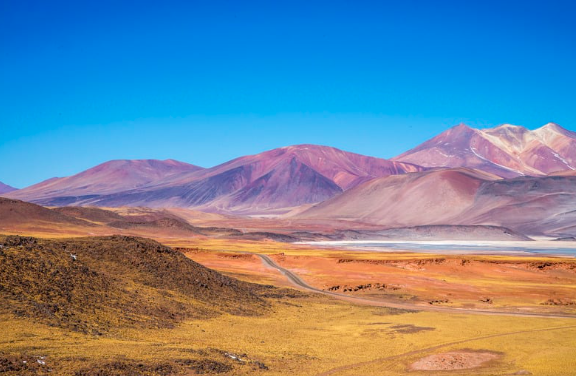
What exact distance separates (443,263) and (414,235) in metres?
90.3

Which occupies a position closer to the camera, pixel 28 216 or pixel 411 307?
pixel 411 307

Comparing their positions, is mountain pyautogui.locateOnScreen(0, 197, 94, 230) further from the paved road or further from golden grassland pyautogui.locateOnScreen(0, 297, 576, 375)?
golden grassland pyautogui.locateOnScreen(0, 297, 576, 375)

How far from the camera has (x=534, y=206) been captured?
7407 inches

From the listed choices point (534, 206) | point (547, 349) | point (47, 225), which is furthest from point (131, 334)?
point (534, 206)

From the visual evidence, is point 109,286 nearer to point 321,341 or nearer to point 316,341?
point 316,341

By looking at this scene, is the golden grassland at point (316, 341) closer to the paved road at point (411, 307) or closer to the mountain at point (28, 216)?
the paved road at point (411, 307)

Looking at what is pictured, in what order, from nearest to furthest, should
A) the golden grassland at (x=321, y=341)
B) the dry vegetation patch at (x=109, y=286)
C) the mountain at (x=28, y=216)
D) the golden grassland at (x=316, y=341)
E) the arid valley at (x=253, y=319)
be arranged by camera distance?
the golden grassland at (x=316, y=341) → the golden grassland at (x=321, y=341) → the arid valley at (x=253, y=319) → the dry vegetation patch at (x=109, y=286) → the mountain at (x=28, y=216)

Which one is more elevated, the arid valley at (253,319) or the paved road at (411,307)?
the arid valley at (253,319)

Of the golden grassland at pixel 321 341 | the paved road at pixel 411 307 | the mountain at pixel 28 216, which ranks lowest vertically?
the paved road at pixel 411 307

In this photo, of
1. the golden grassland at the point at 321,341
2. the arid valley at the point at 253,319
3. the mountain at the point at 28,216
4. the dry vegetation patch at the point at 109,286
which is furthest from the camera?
the mountain at the point at 28,216

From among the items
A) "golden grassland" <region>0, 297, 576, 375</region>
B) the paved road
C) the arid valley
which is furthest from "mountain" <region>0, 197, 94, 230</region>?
"golden grassland" <region>0, 297, 576, 375</region>

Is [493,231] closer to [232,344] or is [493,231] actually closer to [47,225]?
[47,225]

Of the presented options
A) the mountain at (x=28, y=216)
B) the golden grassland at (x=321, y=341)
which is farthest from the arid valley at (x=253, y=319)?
the mountain at (x=28, y=216)

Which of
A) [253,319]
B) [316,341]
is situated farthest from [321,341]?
[253,319]
